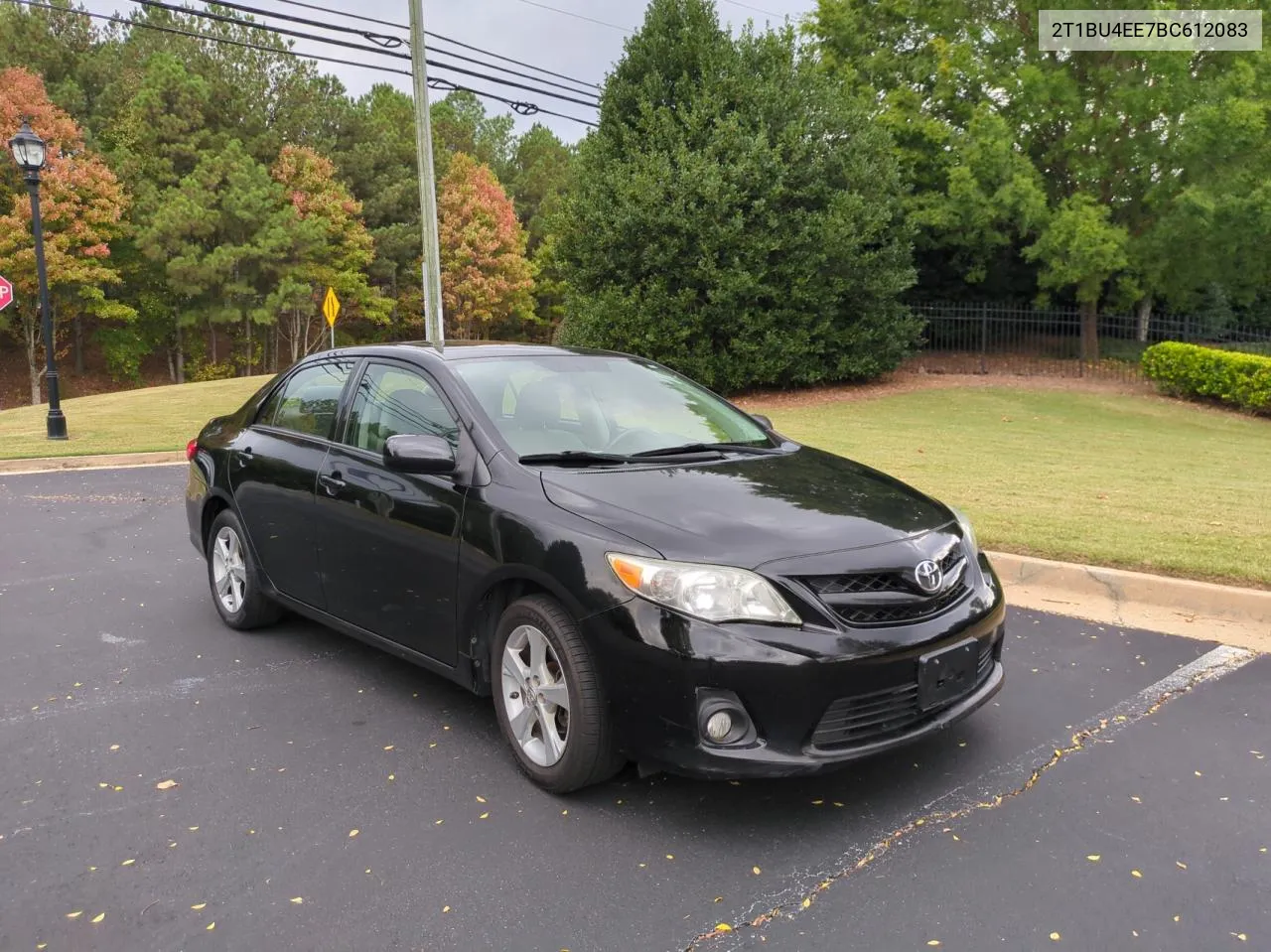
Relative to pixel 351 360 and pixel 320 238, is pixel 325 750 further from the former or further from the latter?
pixel 320 238

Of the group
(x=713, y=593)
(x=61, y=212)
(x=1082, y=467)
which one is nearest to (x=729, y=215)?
(x=1082, y=467)

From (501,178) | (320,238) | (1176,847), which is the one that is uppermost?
(501,178)

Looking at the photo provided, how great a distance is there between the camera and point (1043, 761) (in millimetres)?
3719

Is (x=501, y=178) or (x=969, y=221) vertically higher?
(x=501, y=178)

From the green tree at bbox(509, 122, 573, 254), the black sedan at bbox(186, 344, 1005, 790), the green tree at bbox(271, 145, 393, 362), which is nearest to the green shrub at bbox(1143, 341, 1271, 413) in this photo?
the black sedan at bbox(186, 344, 1005, 790)

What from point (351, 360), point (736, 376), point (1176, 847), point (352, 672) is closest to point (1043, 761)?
point (1176, 847)

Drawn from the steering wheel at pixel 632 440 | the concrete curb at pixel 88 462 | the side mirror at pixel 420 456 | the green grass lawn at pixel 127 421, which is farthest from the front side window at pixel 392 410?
the green grass lawn at pixel 127 421

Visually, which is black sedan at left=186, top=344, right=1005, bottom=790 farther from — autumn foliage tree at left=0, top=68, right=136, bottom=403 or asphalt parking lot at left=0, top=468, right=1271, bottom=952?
autumn foliage tree at left=0, top=68, right=136, bottom=403

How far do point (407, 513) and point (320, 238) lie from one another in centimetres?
4024

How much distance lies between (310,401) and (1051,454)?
33.4 feet

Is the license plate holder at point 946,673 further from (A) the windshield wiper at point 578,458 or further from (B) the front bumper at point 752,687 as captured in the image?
(A) the windshield wiper at point 578,458

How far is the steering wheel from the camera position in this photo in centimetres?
415

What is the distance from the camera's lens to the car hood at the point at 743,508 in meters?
3.27

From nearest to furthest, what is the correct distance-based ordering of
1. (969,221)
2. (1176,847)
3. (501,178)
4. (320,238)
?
(1176,847) → (969,221) → (320,238) → (501,178)
